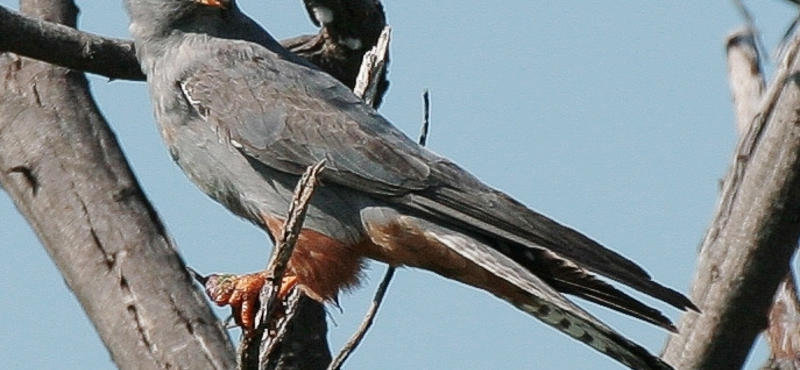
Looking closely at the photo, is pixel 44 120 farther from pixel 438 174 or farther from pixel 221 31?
pixel 438 174

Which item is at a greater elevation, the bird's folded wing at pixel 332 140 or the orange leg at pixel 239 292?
the bird's folded wing at pixel 332 140

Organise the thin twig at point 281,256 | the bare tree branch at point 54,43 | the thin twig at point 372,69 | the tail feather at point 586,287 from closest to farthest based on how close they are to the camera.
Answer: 1. the thin twig at point 281,256
2. the tail feather at point 586,287
3. the bare tree branch at point 54,43
4. the thin twig at point 372,69

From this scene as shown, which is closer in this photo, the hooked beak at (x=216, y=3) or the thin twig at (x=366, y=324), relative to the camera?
the thin twig at (x=366, y=324)

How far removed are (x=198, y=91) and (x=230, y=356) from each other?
1067 mm

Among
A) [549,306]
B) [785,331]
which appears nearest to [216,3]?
[549,306]

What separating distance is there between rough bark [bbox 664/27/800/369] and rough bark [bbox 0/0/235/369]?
153 centimetres

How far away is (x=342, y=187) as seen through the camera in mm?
4758

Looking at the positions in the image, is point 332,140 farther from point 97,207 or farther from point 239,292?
point 97,207

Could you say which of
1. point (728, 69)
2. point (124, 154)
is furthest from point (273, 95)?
point (728, 69)

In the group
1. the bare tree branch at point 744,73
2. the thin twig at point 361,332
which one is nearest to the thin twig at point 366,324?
the thin twig at point 361,332

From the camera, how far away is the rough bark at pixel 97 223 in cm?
446

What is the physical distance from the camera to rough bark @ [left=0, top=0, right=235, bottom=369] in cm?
446

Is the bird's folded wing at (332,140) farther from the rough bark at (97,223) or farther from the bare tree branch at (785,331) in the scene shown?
the bare tree branch at (785,331)

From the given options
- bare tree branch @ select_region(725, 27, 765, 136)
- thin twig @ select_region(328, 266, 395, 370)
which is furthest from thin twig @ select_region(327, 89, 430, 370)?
bare tree branch @ select_region(725, 27, 765, 136)
